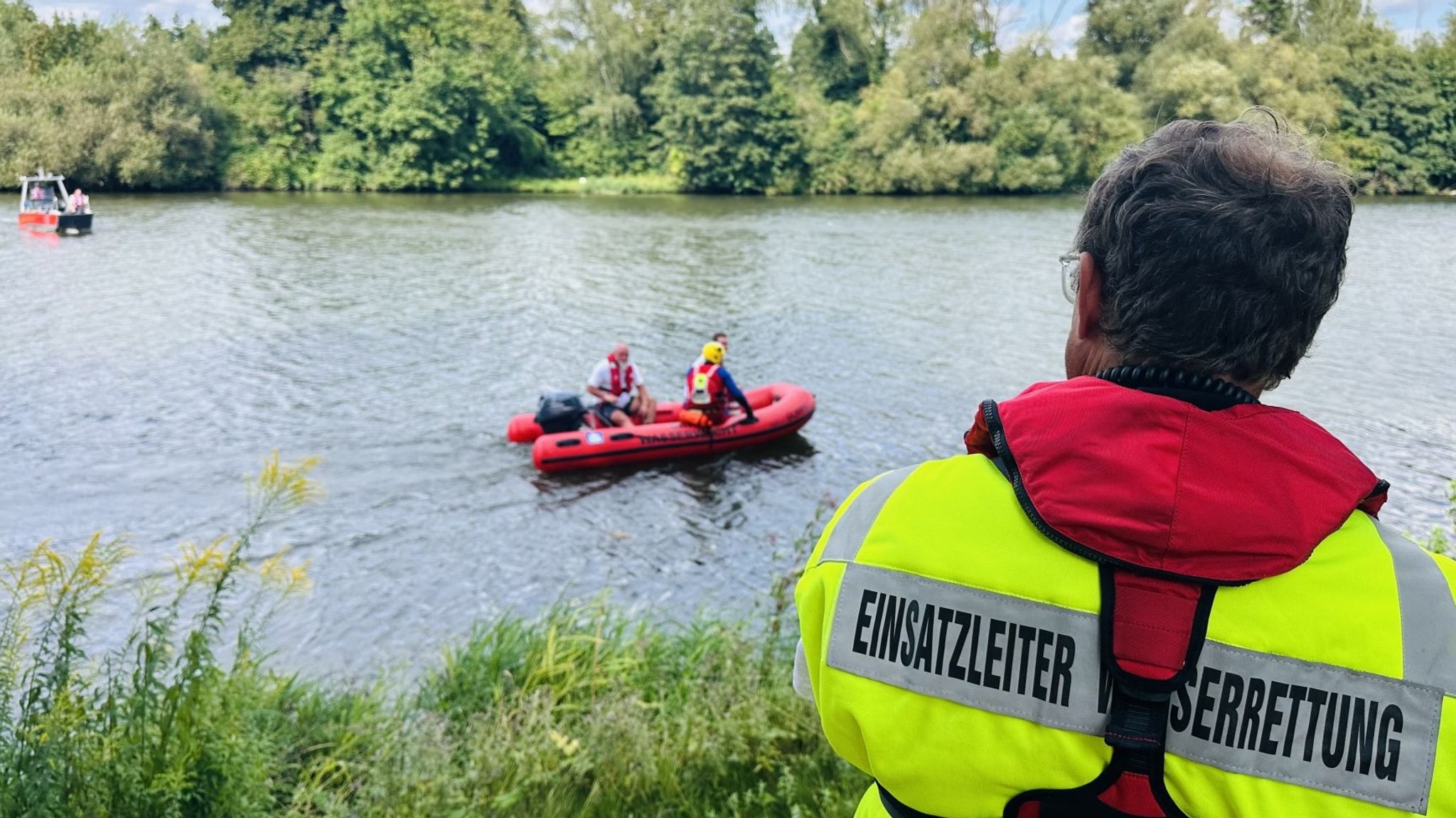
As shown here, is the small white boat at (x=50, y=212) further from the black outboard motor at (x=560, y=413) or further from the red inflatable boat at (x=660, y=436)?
the black outboard motor at (x=560, y=413)

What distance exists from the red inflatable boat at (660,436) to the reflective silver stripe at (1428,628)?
8.93 m

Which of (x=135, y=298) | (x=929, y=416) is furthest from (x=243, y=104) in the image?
(x=929, y=416)

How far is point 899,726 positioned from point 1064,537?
0.99 ft

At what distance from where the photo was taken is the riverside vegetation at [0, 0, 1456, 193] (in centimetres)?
3700

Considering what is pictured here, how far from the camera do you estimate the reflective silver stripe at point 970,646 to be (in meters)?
1.12

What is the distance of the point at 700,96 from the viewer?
41.6 meters

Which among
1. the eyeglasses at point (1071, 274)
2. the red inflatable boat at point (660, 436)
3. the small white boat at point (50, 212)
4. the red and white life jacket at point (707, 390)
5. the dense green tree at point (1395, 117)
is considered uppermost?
the dense green tree at point (1395, 117)

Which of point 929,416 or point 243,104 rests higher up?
point 243,104

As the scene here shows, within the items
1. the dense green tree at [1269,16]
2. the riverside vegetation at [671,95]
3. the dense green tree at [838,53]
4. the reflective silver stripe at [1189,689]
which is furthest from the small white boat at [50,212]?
the dense green tree at [1269,16]

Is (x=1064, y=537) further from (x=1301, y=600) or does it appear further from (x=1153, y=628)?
(x=1301, y=600)

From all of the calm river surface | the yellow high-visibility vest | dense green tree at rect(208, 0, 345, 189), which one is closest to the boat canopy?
the calm river surface

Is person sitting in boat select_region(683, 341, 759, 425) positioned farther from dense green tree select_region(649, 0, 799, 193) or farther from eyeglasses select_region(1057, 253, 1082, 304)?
dense green tree select_region(649, 0, 799, 193)

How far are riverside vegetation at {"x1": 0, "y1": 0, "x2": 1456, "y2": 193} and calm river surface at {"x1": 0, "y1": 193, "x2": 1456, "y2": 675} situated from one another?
41.6ft

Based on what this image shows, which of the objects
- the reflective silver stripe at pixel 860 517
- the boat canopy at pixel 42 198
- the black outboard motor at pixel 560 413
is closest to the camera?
the reflective silver stripe at pixel 860 517
